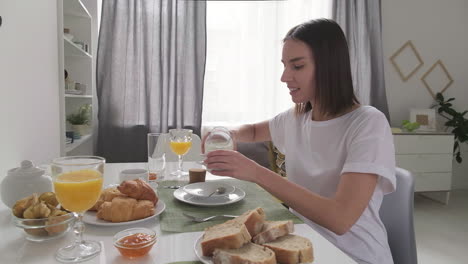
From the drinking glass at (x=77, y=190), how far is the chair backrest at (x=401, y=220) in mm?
948

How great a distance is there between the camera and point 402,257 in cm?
108

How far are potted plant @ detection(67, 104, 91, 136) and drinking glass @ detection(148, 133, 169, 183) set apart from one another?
1.53m

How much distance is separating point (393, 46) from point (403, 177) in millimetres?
3517

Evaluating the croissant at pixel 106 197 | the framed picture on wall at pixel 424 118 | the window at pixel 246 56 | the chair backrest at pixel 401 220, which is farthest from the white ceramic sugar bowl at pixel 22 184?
the framed picture on wall at pixel 424 118

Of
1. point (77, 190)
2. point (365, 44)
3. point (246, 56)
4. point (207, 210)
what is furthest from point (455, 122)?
point (77, 190)

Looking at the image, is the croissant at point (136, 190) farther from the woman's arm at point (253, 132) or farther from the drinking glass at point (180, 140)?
the woman's arm at point (253, 132)

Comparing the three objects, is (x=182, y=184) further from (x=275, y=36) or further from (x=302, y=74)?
(x=275, y=36)

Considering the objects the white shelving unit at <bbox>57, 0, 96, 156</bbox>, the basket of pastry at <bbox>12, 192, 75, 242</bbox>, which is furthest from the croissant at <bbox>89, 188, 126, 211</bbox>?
the white shelving unit at <bbox>57, 0, 96, 156</bbox>

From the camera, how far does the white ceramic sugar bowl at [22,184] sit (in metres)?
0.88

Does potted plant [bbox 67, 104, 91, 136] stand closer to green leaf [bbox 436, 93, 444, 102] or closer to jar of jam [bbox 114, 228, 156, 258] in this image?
jar of jam [bbox 114, 228, 156, 258]

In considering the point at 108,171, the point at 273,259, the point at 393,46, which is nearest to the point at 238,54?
the point at 393,46

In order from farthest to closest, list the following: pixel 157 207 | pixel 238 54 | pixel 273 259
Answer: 1. pixel 238 54
2. pixel 157 207
3. pixel 273 259

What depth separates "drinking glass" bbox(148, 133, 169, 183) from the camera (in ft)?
4.19

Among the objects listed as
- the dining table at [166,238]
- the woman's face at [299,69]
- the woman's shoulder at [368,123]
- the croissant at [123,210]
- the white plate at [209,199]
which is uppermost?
the woman's face at [299,69]
